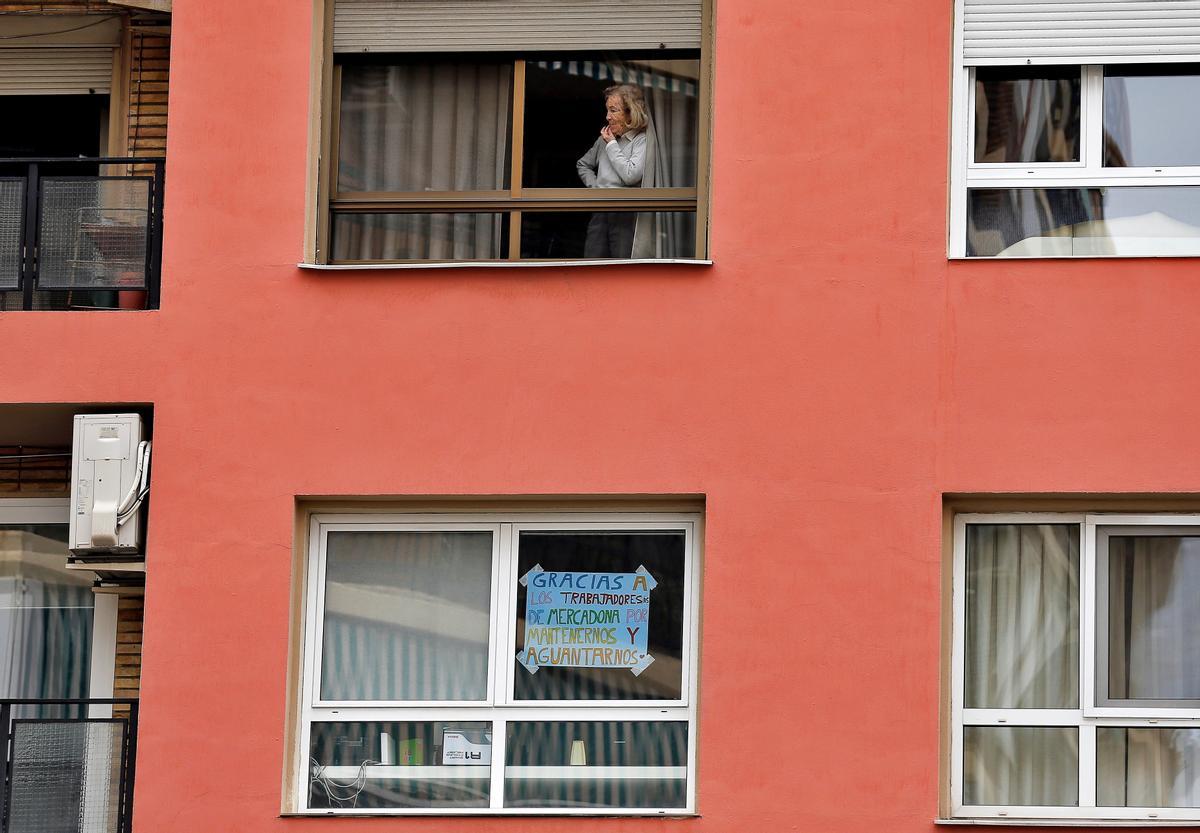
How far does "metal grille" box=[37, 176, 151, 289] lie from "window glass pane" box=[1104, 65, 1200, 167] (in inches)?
198

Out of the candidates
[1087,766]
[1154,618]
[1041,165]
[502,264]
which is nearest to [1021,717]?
[1087,766]

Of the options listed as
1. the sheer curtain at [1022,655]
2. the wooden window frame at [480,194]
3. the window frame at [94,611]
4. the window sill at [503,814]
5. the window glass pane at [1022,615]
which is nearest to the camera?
the window sill at [503,814]

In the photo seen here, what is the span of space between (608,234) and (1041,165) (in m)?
2.26

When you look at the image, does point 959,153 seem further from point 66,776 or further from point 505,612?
point 66,776

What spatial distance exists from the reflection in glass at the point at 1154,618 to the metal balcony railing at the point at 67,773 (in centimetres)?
487

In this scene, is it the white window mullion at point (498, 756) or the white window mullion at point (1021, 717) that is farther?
the white window mullion at point (498, 756)

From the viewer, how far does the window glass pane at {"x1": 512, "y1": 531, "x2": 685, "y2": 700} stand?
10.3m

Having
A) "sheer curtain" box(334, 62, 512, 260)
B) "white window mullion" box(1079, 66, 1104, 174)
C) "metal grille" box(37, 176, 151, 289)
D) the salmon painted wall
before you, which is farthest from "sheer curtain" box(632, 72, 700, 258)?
"metal grille" box(37, 176, 151, 289)

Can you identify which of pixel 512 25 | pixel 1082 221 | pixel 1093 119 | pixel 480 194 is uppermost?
pixel 512 25

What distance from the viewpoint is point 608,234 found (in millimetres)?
10922

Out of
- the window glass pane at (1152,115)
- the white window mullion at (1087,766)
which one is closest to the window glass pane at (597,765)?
the white window mullion at (1087,766)

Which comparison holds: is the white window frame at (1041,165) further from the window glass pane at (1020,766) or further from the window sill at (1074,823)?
the window sill at (1074,823)

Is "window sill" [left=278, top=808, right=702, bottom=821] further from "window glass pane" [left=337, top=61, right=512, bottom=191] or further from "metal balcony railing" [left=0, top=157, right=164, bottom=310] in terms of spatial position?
"window glass pane" [left=337, top=61, right=512, bottom=191]

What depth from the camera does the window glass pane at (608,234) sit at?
10875 millimetres
